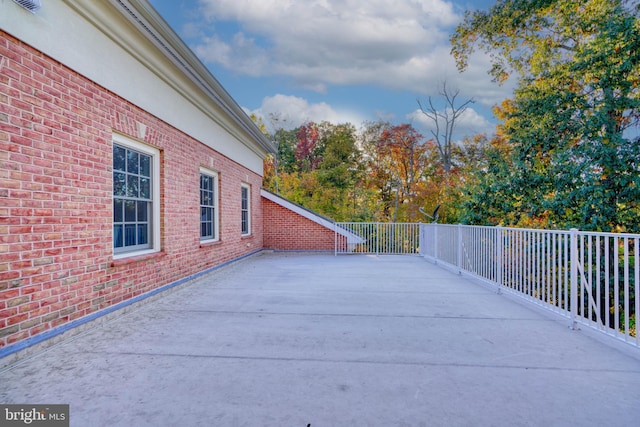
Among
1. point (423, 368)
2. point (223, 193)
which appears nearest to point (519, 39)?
point (223, 193)

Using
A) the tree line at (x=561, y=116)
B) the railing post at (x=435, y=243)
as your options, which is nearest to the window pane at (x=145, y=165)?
the railing post at (x=435, y=243)

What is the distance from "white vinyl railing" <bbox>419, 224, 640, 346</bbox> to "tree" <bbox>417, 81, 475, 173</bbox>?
14.3 m

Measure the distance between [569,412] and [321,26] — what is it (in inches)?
663

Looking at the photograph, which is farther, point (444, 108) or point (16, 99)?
point (444, 108)

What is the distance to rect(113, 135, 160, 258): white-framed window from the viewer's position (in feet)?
16.0

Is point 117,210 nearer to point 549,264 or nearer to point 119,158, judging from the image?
point 119,158

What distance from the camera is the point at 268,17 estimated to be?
1378cm

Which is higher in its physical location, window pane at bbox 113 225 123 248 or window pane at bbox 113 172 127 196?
window pane at bbox 113 172 127 196

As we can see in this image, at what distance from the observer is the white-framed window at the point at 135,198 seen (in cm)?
488

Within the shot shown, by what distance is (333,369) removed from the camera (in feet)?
9.52

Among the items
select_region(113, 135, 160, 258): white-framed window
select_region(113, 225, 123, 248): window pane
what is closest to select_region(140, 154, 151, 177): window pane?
select_region(113, 135, 160, 258): white-framed window

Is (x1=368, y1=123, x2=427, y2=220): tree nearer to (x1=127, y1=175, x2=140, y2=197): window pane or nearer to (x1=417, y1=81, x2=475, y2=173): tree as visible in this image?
(x1=417, y1=81, x2=475, y2=173): tree

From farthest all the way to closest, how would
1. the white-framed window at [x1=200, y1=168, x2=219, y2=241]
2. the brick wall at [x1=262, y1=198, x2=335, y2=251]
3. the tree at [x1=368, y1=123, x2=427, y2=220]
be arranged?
the tree at [x1=368, y1=123, x2=427, y2=220], the brick wall at [x1=262, y1=198, x2=335, y2=251], the white-framed window at [x1=200, y1=168, x2=219, y2=241]

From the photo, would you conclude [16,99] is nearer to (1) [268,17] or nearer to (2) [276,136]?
(1) [268,17]
